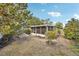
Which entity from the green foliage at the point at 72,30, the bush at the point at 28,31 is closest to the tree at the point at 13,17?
→ the bush at the point at 28,31

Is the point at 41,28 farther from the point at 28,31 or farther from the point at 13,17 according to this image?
the point at 13,17

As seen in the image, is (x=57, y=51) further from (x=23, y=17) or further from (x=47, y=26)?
(x=23, y=17)

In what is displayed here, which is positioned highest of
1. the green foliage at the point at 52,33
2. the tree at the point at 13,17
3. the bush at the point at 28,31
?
the tree at the point at 13,17

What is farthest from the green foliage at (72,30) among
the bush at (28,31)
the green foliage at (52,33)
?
the bush at (28,31)

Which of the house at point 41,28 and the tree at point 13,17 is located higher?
the tree at point 13,17

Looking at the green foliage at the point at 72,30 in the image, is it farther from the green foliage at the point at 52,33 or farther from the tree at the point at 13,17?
the tree at the point at 13,17

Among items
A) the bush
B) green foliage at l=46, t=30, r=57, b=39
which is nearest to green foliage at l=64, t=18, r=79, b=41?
green foliage at l=46, t=30, r=57, b=39

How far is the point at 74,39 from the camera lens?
6.47 ft

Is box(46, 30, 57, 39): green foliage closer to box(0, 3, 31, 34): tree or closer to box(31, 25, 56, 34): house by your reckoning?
box(31, 25, 56, 34): house

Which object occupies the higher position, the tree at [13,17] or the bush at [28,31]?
the tree at [13,17]

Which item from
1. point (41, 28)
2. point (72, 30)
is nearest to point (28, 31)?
point (41, 28)

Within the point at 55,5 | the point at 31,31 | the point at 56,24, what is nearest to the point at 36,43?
the point at 31,31

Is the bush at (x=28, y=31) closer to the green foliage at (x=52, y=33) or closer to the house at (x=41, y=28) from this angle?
the house at (x=41, y=28)

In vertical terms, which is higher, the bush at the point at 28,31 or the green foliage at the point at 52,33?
the bush at the point at 28,31
